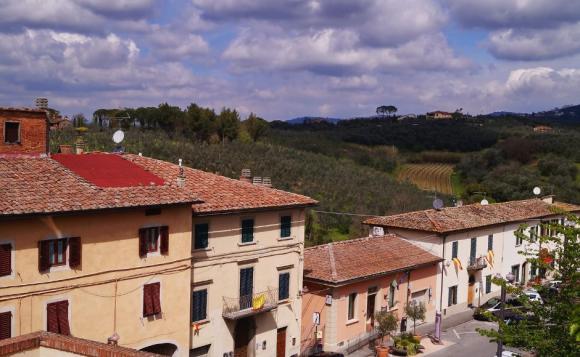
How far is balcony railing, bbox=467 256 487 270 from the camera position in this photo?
40344 millimetres

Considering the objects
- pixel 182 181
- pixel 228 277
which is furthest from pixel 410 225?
pixel 182 181

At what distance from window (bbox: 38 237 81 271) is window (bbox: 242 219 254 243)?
799cm

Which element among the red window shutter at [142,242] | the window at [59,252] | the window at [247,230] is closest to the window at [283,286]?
the window at [247,230]

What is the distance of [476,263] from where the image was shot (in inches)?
1607

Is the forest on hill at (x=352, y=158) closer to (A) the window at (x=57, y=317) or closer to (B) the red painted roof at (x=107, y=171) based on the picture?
(B) the red painted roof at (x=107, y=171)

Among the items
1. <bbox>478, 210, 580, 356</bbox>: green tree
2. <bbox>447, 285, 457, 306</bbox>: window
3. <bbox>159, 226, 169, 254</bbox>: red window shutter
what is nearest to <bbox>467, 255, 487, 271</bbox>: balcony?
<bbox>447, 285, 457, 306</bbox>: window

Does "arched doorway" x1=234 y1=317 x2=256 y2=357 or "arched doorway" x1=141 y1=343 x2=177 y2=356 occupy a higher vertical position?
"arched doorway" x1=141 y1=343 x2=177 y2=356

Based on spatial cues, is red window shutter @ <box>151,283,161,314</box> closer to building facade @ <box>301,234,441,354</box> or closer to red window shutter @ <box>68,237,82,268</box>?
red window shutter @ <box>68,237,82,268</box>

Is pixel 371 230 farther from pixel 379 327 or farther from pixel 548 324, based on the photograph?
pixel 548 324

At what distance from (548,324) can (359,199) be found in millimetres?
47426

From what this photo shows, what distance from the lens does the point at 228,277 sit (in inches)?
1011

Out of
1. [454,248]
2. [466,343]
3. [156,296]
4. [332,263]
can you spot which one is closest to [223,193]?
[156,296]

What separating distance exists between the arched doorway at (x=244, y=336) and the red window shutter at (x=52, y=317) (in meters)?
9.38

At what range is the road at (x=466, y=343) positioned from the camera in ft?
103
